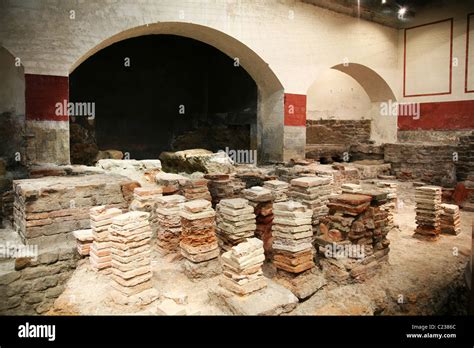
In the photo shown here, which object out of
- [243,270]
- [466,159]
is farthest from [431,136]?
[243,270]

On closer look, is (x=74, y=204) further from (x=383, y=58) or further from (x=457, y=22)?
(x=457, y=22)

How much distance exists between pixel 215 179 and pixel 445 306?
13.5ft

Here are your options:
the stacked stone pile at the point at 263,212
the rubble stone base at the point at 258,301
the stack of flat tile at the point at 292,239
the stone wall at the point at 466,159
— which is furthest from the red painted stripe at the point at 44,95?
the stone wall at the point at 466,159

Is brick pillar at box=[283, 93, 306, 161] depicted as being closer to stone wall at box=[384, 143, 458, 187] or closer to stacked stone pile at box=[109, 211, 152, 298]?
stone wall at box=[384, 143, 458, 187]

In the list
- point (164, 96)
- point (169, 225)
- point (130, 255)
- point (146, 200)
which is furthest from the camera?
point (164, 96)

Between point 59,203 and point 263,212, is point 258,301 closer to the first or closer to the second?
point 263,212

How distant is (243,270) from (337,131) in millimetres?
10544

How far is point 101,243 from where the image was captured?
190 inches

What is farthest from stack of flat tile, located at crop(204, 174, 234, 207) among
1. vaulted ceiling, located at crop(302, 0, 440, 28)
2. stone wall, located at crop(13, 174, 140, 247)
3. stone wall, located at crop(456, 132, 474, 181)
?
stone wall, located at crop(456, 132, 474, 181)

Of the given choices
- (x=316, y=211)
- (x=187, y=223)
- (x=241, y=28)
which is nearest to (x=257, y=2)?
(x=241, y=28)

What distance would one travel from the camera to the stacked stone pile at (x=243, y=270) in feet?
13.7

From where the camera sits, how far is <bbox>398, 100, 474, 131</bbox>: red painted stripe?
1116 centimetres

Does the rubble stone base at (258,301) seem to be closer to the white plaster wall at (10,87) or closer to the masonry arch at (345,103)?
the white plaster wall at (10,87)

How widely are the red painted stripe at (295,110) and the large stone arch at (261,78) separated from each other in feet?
Result: 0.47
